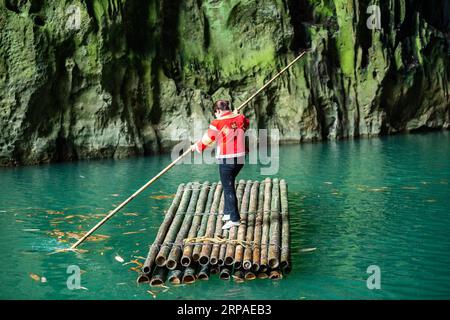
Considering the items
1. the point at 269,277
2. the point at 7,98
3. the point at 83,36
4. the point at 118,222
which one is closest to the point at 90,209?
the point at 118,222

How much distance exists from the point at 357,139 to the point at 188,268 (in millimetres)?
24903

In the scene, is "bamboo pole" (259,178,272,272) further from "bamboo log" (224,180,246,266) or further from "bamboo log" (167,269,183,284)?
"bamboo log" (167,269,183,284)

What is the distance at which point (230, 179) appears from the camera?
375 inches

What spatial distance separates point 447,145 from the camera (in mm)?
26375

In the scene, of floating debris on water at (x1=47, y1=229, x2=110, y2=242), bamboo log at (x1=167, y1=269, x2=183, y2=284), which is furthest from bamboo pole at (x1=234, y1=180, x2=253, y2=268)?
floating debris on water at (x1=47, y1=229, x2=110, y2=242)

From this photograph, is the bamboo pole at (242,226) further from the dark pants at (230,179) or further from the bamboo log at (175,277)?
the bamboo log at (175,277)

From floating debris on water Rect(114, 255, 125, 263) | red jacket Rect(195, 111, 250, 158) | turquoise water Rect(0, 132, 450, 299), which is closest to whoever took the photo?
turquoise water Rect(0, 132, 450, 299)

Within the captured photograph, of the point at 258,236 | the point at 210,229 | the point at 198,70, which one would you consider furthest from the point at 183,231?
the point at 198,70

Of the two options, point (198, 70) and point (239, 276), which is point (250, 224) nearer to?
point (239, 276)

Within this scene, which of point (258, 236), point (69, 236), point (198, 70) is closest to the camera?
point (258, 236)

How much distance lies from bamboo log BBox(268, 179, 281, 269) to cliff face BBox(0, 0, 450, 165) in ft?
51.7

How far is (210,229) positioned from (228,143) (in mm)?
1473

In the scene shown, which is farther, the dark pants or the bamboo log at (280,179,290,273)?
the dark pants

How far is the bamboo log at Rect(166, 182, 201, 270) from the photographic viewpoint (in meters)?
8.27
